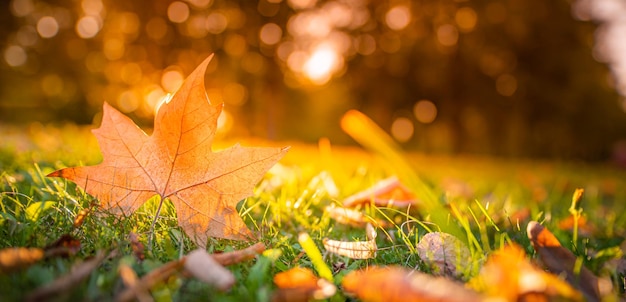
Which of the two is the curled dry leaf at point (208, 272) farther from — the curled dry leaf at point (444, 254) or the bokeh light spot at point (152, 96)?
the bokeh light spot at point (152, 96)

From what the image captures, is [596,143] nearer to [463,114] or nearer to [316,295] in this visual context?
[463,114]

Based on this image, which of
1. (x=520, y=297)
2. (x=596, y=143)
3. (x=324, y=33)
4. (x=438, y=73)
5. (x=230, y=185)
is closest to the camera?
(x=520, y=297)

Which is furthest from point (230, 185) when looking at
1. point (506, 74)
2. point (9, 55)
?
point (9, 55)

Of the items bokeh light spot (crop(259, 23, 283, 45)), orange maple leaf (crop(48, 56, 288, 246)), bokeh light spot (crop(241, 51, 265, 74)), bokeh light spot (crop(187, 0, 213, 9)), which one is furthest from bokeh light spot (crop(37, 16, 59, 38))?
orange maple leaf (crop(48, 56, 288, 246))

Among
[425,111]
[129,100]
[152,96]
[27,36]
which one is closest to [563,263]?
[152,96]

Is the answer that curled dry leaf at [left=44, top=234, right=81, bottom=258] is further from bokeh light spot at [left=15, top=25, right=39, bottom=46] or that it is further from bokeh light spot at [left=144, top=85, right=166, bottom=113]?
bokeh light spot at [left=15, top=25, right=39, bottom=46]

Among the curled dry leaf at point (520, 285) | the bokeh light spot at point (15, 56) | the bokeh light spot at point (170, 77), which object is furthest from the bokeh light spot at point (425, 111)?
the curled dry leaf at point (520, 285)

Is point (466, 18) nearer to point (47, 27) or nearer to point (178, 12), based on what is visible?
point (178, 12)
